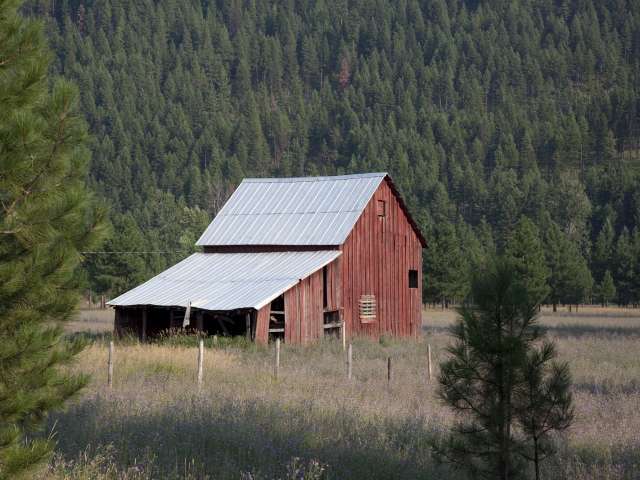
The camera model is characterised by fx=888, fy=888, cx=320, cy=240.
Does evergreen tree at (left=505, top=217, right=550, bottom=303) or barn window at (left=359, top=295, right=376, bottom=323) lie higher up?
evergreen tree at (left=505, top=217, right=550, bottom=303)

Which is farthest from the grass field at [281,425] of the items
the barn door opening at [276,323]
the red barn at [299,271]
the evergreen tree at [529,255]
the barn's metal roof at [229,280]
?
the evergreen tree at [529,255]

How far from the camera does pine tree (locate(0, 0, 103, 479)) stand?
7.09 metres

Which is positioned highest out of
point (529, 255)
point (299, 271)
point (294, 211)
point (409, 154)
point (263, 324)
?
point (409, 154)

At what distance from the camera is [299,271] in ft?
103

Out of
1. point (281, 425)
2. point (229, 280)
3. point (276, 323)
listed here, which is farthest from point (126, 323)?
point (281, 425)

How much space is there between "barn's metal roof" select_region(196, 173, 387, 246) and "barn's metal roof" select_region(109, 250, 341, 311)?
2.43ft

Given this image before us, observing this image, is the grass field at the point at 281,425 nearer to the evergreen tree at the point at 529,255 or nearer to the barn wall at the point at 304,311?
the barn wall at the point at 304,311

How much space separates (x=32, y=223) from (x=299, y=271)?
24.2 m

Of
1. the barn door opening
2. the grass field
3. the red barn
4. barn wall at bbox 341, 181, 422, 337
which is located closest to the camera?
the grass field

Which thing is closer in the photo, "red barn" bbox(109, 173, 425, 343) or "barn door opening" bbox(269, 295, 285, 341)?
"barn door opening" bbox(269, 295, 285, 341)

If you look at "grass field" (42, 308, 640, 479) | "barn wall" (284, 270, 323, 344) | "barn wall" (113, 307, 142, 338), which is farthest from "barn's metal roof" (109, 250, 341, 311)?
"grass field" (42, 308, 640, 479)

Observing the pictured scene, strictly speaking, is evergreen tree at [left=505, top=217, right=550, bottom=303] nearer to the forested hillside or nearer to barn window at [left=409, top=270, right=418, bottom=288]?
barn window at [left=409, top=270, right=418, bottom=288]

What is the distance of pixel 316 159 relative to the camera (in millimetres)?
177125

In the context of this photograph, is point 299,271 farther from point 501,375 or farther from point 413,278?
point 501,375
